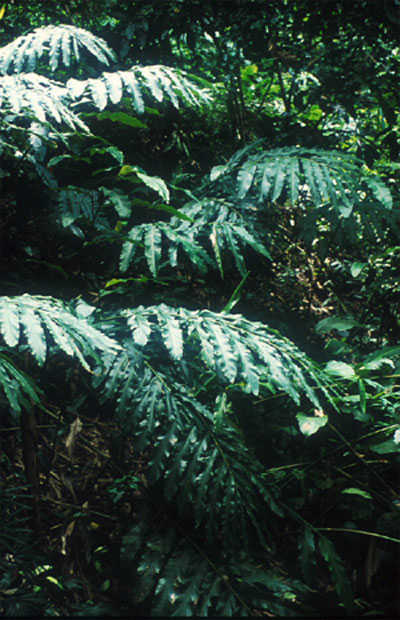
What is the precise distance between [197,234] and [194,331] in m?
0.50

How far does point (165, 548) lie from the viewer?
135 cm

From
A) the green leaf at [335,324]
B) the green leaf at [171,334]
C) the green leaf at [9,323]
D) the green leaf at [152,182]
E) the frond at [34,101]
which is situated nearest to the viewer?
the green leaf at [9,323]

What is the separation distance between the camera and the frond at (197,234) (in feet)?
5.32

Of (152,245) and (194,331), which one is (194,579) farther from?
(152,245)

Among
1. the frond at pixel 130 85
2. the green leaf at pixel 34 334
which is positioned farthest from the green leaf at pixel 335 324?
the green leaf at pixel 34 334

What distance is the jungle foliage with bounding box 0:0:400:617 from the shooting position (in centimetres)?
130

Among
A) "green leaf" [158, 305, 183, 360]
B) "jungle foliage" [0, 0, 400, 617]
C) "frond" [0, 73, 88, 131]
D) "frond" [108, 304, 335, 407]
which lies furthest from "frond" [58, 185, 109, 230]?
"green leaf" [158, 305, 183, 360]

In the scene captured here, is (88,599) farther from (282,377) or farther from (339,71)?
(339,71)

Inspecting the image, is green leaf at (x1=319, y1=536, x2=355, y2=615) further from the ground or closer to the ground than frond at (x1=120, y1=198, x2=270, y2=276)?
closer to the ground

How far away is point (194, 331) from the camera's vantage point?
56.1 inches

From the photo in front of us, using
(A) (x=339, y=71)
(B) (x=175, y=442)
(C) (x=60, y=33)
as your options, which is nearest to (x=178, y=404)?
(B) (x=175, y=442)

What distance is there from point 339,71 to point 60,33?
3.96 feet

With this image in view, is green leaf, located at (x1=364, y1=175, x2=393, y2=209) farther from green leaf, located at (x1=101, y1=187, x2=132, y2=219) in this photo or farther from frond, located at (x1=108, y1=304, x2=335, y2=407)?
green leaf, located at (x1=101, y1=187, x2=132, y2=219)

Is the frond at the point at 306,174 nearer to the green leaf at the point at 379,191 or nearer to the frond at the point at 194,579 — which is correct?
the green leaf at the point at 379,191
